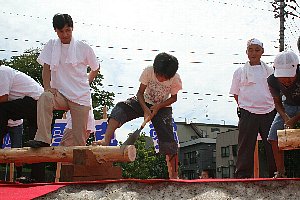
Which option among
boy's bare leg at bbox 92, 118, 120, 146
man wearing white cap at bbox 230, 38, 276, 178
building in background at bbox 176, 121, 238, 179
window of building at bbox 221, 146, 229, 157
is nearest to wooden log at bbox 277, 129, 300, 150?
man wearing white cap at bbox 230, 38, 276, 178

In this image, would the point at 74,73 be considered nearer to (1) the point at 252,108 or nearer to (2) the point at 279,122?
(1) the point at 252,108

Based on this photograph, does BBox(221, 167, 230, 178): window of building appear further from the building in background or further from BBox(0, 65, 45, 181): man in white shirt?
BBox(0, 65, 45, 181): man in white shirt

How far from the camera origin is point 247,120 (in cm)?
566

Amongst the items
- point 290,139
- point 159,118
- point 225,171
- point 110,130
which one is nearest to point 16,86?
point 110,130

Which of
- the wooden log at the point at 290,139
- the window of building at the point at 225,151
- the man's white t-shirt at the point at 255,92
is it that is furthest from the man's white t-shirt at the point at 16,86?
the window of building at the point at 225,151

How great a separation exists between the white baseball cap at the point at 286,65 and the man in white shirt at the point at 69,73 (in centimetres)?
205

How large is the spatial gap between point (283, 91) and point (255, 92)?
541 millimetres

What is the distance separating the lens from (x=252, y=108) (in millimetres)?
5664

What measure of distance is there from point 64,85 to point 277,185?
2723 millimetres

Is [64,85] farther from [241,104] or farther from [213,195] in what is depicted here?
[213,195]

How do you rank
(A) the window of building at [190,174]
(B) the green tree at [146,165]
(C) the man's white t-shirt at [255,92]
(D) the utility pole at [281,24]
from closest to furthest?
(C) the man's white t-shirt at [255,92]
(D) the utility pole at [281,24]
(B) the green tree at [146,165]
(A) the window of building at [190,174]

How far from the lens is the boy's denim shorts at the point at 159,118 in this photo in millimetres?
5797

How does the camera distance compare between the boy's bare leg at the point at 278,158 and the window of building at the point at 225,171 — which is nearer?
the boy's bare leg at the point at 278,158

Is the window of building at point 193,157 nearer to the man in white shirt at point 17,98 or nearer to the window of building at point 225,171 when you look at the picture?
the window of building at point 225,171
